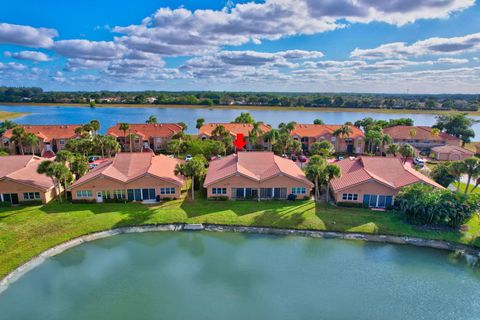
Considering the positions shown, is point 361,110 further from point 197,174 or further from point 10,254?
point 10,254

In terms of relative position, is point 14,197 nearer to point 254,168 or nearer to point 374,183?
point 254,168

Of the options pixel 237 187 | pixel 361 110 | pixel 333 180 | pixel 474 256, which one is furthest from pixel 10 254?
pixel 361 110

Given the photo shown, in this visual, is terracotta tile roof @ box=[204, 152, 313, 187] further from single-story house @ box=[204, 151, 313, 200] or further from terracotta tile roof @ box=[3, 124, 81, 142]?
terracotta tile roof @ box=[3, 124, 81, 142]

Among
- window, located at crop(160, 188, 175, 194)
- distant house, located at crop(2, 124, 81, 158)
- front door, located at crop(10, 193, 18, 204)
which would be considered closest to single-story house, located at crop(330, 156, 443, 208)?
window, located at crop(160, 188, 175, 194)

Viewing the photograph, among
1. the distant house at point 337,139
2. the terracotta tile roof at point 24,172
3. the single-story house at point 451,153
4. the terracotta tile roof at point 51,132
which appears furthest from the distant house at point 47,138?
the single-story house at point 451,153

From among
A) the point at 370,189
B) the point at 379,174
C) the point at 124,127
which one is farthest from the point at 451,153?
the point at 124,127
